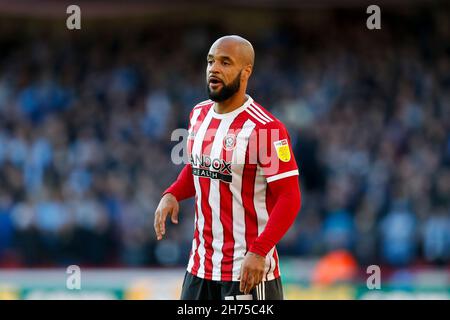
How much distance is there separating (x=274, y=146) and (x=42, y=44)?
1168cm

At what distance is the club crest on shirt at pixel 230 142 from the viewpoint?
5.00 metres

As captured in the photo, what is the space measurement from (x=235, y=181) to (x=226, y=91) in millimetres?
508

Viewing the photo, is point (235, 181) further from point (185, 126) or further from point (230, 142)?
point (185, 126)

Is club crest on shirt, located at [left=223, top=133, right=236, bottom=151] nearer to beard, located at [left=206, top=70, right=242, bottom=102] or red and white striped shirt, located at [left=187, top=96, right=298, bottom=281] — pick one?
red and white striped shirt, located at [left=187, top=96, right=298, bottom=281]

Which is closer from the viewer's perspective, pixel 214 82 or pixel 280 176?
pixel 280 176

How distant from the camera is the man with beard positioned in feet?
16.1

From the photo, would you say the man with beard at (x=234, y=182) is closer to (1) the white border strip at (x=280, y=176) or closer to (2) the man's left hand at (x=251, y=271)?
(1) the white border strip at (x=280, y=176)

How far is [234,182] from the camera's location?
4980mm

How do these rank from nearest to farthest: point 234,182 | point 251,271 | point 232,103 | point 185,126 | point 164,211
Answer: point 251,271 → point 234,182 → point 232,103 → point 164,211 → point 185,126

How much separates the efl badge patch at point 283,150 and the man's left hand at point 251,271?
22.1 inches

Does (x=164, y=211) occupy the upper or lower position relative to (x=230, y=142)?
Result: lower

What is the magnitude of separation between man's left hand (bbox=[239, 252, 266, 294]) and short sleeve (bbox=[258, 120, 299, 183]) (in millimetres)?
458

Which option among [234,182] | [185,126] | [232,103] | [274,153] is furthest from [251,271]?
[185,126]

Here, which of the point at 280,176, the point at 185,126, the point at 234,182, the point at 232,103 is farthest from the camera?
the point at 185,126
